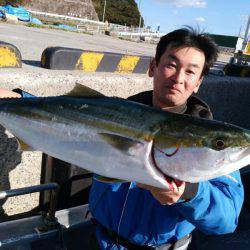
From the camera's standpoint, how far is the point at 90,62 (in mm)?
4367

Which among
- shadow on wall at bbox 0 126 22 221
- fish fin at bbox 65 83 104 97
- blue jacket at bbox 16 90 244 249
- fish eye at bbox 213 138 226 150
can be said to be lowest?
shadow on wall at bbox 0 126 22 221

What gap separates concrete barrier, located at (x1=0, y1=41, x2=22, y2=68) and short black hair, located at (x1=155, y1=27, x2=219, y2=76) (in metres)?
1.69

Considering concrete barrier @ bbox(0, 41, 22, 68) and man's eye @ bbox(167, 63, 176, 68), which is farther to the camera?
concrete barrier @ bbox(0, 41, 22, 68)

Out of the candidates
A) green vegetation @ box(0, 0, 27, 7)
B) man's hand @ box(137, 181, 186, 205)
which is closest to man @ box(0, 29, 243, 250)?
man's hand @ box(137, 181, 186, 205)

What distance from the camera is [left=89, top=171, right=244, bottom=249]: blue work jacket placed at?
2.00 m

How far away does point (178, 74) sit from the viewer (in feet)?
7.38

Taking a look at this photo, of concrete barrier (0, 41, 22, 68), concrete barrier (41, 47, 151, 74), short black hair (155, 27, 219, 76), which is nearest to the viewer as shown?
short black hair (155, 27, 219, 76)

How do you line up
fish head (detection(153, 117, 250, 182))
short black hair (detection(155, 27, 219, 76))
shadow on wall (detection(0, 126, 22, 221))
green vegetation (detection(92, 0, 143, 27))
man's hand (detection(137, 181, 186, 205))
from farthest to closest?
1. green vegetation (detection(92, 0, 143, 27))
2. shadow on wall (detection(0, 126, 22, 221))
3. short black hair (detection(155, 27, 219, 76))
4. man's hand (detection(137, 181, 186, 205))
5. fish head (detection(153, 117, 250, 182))

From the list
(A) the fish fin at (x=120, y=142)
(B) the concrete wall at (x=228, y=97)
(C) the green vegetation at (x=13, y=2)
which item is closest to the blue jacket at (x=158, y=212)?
(A) the fish fin at (x=120, y=142)

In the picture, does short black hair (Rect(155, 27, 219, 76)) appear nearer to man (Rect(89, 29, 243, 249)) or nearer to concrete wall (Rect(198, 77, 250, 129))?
A: man (Rect(89, 29, 243, 249))

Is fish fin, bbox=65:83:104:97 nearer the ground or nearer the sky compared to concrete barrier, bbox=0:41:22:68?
nearer the sky

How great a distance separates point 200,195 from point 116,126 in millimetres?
552

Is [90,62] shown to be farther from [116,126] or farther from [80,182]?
[116,126]

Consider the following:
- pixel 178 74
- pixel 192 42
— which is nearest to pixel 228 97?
pixel 192 42
